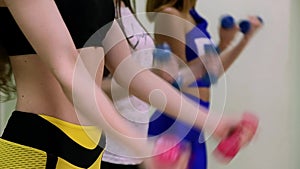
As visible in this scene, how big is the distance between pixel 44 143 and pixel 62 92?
69 millimetres

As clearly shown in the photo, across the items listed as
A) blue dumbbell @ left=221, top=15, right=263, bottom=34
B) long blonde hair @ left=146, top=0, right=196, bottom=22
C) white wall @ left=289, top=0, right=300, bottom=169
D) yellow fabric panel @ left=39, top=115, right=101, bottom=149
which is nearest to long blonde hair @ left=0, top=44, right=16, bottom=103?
yellow fabric panel @ left=39, top=115, right=101, bottom=149

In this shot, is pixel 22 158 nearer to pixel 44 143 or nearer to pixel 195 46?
pixel 44 143

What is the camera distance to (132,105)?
96 cm

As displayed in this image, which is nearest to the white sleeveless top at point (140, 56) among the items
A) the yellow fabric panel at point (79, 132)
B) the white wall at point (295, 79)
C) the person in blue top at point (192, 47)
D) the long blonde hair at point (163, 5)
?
the person in blue top at point (192, 47)

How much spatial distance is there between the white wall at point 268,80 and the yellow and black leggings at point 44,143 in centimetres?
108

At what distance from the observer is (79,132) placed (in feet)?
2.04

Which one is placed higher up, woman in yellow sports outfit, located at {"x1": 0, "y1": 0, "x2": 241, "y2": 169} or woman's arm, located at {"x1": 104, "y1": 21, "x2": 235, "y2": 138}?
woman in yellow sports outfit, located at {"x1": 0, "y1": 0, "x2": 241, "y2": 169}

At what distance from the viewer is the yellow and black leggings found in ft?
1.92

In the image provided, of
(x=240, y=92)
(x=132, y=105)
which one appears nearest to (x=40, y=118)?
(x=132, y=105)

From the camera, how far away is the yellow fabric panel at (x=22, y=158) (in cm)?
58

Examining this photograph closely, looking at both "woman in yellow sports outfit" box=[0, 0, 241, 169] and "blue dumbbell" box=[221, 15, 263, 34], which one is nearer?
"woman in yellow sports outfit" box=[0, 0, 241, 169]

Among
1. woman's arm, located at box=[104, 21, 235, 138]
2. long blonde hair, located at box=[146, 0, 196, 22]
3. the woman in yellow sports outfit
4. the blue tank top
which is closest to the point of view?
the woman in yellow sports outfit

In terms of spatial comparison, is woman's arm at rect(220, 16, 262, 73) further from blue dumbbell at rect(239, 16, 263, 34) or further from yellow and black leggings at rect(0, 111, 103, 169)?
yellow and black leggings at rect(0, 111, 103, 169)

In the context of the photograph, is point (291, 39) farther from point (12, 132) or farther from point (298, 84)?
point (12, 132)
